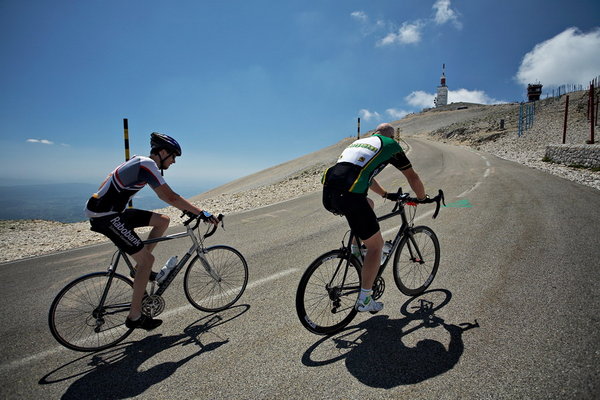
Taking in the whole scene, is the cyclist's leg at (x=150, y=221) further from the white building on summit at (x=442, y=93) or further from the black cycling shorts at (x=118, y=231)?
the white building on summit at (x=442, y=93)

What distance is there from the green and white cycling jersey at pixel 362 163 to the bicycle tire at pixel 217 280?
190 centimetres

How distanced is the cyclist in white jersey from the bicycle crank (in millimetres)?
57

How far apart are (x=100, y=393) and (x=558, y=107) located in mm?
51088

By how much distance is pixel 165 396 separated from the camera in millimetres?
2500

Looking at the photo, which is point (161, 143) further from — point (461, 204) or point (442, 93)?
point (442, 93)

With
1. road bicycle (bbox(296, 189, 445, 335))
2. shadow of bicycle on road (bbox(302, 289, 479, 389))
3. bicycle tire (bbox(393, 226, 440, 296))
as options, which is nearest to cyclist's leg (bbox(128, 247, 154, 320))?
road bicycle (bbox(296, 189, 445, 335))

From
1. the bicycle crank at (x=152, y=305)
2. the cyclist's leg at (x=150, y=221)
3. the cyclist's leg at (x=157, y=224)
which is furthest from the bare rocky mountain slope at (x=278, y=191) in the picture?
the bicycle crank at (x=152, y=305)

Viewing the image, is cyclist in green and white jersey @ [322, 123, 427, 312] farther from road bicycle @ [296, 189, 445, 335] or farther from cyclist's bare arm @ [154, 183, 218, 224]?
cyclist's bare arm @ [154, 183, 218, 224]

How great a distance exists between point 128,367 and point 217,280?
1.41 m

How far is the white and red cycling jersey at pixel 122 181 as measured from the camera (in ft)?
10.2

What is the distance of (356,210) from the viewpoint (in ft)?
10.2

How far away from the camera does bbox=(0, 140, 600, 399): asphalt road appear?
98.7 inches

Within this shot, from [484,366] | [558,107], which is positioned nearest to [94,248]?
[484,366]

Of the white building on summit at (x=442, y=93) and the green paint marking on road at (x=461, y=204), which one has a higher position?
the white building on summit at (x=442, y=93)
